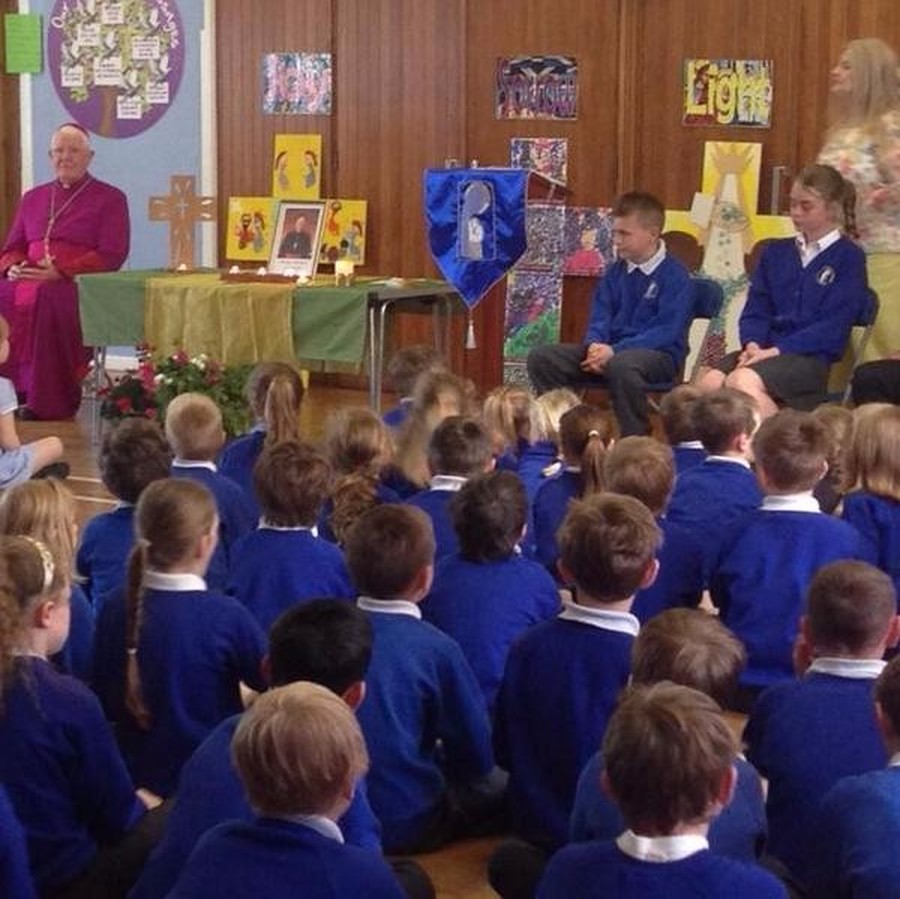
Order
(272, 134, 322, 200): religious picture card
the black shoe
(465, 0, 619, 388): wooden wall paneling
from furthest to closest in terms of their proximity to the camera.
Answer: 1. (272, 134, 322, 200): religious picture card
2. (465, 0, 619, 388): wooden wall paneling
3. the black shoe

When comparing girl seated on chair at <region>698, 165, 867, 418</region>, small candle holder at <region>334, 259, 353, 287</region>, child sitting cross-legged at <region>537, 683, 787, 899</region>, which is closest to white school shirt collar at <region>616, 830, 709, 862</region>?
child sitting cross-legged at <region>537, 683, 787, 899</region>

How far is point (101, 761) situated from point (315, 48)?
25.0 feet

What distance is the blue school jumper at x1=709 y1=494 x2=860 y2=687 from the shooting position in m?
4.02

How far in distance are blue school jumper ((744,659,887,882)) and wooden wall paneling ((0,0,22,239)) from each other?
8998mm

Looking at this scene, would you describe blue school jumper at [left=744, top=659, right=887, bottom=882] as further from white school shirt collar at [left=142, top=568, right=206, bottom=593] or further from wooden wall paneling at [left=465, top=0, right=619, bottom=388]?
wooden wall paneling at [left=465, top=0, right=619, bottom=388]

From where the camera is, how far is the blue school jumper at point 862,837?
2.32 metres

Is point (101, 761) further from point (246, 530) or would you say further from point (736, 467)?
point (736, 467)

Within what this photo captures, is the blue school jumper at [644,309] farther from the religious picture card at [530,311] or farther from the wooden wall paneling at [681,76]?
the religious picture card at [530,311]

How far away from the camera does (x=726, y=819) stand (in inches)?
101

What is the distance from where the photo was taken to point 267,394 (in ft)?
→ 17.3

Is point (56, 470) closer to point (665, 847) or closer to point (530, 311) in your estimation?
point (530, 311)

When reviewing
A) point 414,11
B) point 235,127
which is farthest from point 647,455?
point 235,127

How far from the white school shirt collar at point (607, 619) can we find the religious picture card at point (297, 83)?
7.16 m

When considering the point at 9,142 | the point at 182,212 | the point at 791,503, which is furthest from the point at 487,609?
the point at 9,142
